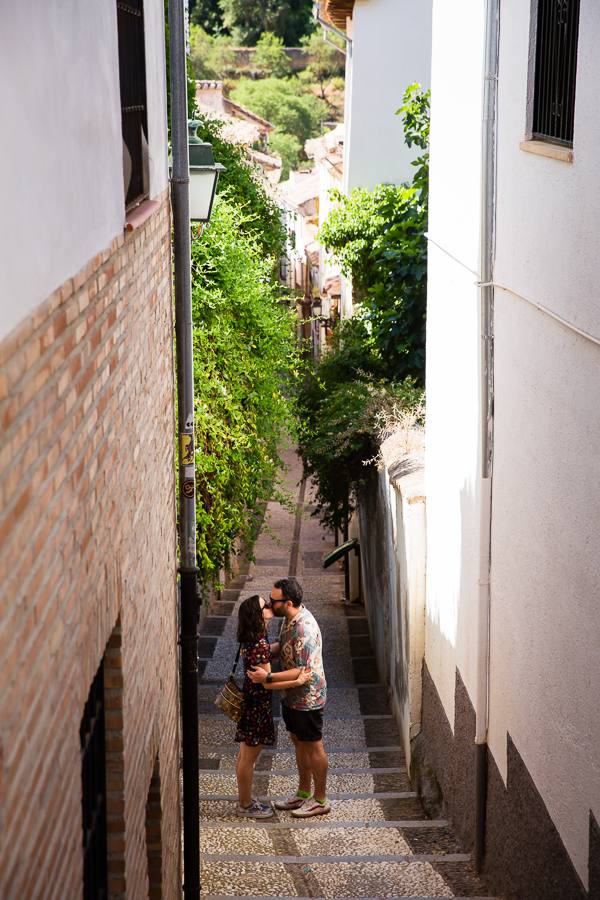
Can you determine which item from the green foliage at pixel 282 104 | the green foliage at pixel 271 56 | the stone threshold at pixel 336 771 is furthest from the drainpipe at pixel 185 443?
the green foliage at pixel 271 56

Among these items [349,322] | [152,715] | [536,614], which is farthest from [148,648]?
[349,322]

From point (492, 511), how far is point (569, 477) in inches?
65.4

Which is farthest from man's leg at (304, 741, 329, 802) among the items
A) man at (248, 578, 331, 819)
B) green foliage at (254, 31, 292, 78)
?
green foliage at (254, 31, 292, 78)

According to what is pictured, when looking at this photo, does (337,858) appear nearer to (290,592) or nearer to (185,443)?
(290,592)

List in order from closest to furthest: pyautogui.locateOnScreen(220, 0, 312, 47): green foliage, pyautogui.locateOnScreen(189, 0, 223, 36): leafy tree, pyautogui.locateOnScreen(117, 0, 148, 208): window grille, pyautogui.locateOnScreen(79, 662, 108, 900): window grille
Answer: pyautogui.locateOnScreen(79, 662, 108, 900): window grille → pyautogui.locateOnScreen(117, 0, 148, 208): window grille → pyautogui.locateOnScreen(220, 0, 312, 47): green foliage → pyautogui.locateOnScreen(189, 0, 223, 36): leafy tree

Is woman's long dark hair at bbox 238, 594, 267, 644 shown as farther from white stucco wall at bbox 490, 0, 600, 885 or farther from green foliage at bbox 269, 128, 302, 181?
green foliage at bbox 269, 128, 302, 181

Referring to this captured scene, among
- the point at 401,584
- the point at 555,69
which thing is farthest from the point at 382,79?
the point at 555,69

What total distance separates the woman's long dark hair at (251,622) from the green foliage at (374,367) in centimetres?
456

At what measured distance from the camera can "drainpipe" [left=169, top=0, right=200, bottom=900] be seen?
537 cm

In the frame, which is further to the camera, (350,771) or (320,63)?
(320,63)

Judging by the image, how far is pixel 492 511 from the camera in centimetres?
582

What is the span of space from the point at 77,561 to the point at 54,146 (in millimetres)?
1140

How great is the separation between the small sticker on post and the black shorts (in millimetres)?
2122

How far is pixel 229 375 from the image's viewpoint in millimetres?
8969
